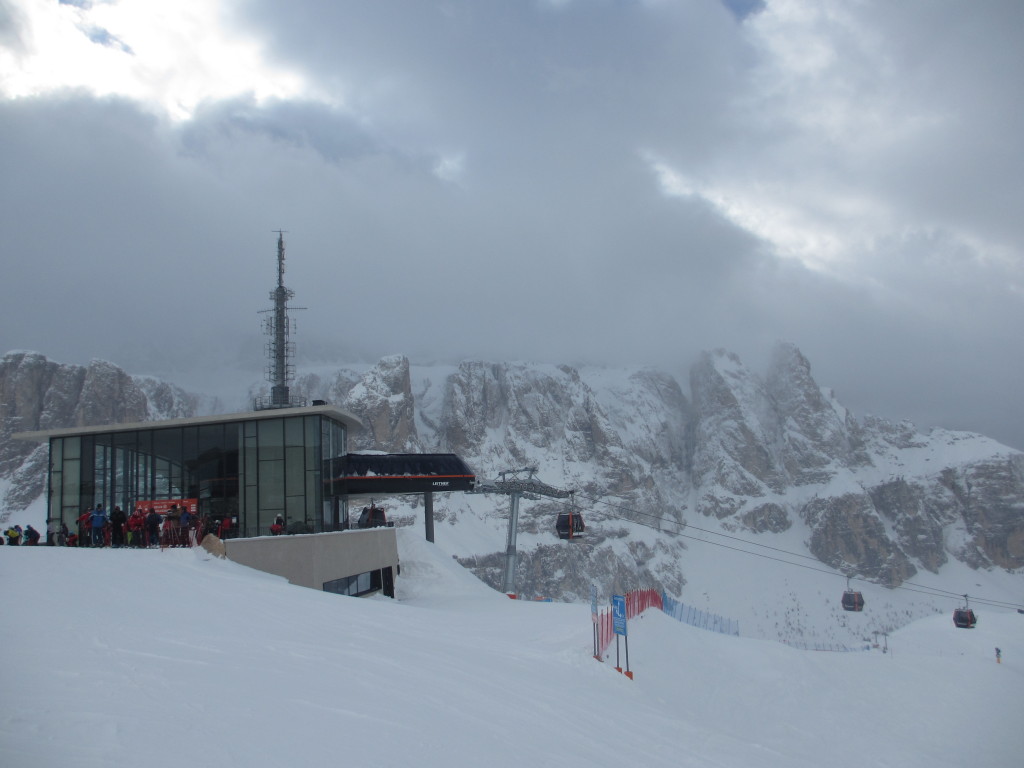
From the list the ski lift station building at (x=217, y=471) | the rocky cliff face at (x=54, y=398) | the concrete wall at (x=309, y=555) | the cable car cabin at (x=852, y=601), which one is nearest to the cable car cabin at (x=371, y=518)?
the ski lift station building at (x=217, y=471)

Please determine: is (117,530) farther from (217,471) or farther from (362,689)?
(362,689)

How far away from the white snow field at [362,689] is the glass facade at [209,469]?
9464 millimetres

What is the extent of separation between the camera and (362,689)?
979 cm

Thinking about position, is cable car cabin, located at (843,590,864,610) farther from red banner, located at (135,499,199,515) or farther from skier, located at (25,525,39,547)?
skier, located at (25,525,39,547)

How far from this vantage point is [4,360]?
481 ft

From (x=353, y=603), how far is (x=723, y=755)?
30.0 ft

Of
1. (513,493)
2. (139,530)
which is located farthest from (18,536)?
(513,493)

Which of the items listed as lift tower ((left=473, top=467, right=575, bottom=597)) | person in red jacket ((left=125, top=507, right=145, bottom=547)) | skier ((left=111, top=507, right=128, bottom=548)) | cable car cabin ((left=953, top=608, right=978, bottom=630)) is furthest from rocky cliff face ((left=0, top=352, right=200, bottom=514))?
cable car cabin ((left=953, top=608, right=978, bottom=630))

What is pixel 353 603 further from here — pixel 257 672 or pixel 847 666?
pixel 847 666

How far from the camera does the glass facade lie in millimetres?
30219

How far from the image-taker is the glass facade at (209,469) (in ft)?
99.1

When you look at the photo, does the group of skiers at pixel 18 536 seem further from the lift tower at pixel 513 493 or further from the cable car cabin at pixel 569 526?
the cable car cabin at pixel 569 526

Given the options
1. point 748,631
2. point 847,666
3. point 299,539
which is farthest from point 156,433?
point 748,631

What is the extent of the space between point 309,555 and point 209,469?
8.10 metres
